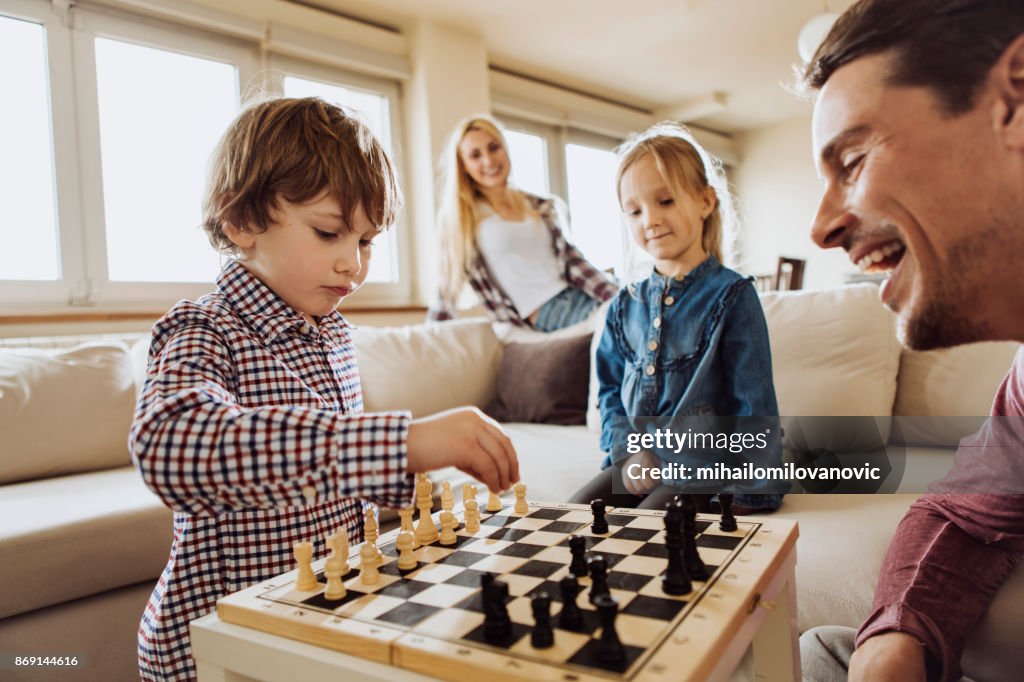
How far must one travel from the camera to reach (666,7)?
15.4 ft

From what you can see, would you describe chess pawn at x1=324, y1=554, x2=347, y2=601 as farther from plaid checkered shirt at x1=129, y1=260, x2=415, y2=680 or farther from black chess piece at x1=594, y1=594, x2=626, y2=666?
black chess piece at x1=594, y1=594, x2=626, y2=666

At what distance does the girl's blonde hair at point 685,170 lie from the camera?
1.70m

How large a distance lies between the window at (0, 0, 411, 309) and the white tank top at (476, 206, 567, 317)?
0.77m

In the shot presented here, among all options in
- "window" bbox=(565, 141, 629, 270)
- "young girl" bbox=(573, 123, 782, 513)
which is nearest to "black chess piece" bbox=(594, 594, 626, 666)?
"young girl" bbox=(573, 123, 782, 513)

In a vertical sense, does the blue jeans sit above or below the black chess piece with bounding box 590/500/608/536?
above

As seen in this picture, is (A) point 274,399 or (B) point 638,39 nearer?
(A) point 274,399

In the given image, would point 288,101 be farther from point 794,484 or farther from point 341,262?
point 794,484

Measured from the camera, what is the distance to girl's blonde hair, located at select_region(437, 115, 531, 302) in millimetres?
3184

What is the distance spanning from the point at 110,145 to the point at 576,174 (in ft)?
12.8

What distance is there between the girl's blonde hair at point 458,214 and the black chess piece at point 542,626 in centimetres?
263

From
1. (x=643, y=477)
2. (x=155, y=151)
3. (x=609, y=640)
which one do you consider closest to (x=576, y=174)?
(x=155, y=151)

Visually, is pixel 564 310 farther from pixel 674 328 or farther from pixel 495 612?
pixel 495 612

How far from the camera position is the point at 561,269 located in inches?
122

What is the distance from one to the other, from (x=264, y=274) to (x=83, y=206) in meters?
2.63
